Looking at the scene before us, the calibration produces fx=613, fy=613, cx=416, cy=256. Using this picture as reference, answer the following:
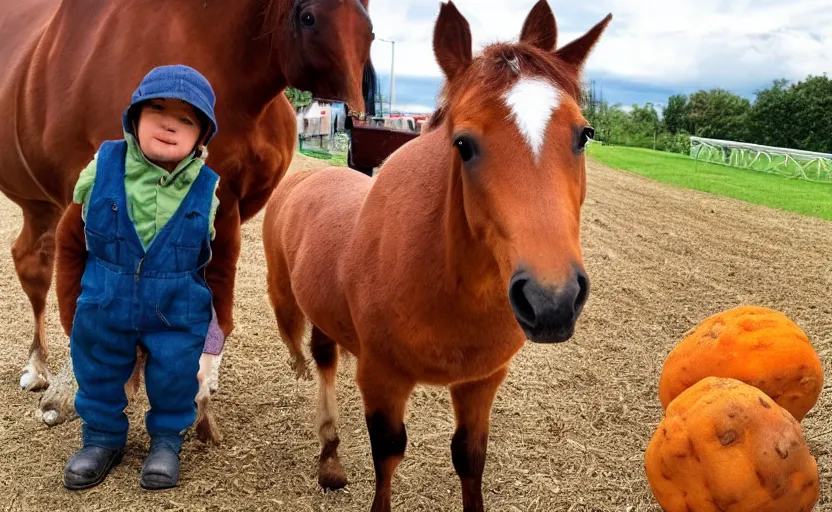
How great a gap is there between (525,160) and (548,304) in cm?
43

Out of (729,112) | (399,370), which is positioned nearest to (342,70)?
(399,370)

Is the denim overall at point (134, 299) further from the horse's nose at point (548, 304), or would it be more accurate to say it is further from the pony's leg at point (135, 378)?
the horse's nose at point (548, 304)

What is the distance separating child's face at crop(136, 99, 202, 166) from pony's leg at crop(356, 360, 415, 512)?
116 centimetres

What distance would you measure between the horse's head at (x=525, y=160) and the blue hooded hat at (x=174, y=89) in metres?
1.05

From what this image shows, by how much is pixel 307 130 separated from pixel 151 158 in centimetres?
2013

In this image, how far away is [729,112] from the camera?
172ft

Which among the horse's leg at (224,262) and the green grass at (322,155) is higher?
the horse's leg at (224,262)

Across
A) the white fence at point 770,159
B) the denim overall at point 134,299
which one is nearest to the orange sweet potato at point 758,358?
the denim overall at point 134,299

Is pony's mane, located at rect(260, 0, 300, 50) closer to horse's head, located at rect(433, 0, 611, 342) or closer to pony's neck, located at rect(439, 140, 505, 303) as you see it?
horse's head, located at rect(433, 0, 611, 342)

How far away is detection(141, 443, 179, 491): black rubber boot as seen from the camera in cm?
290

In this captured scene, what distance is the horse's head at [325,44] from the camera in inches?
104

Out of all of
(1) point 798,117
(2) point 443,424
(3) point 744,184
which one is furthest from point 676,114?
(2) point 443,424

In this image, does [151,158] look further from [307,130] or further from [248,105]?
[307,130]

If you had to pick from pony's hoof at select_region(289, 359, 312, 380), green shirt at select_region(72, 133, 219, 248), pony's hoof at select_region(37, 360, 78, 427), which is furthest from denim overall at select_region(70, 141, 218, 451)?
pony's hoof at select_region(289, 359, 312, 380)
